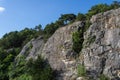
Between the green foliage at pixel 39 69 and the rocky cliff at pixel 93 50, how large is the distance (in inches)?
40.8

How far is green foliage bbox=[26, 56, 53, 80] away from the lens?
42.0 meters

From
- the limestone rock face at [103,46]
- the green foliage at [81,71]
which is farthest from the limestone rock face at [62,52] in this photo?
the limestone rock face at [103,46]

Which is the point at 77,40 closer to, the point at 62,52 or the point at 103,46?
the point at 62,52

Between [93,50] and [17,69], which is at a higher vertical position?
[93,50]

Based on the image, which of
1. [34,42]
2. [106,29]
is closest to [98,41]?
[106,29]

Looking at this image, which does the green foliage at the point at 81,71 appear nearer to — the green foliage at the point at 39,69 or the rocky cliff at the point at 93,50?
the rocky cliff at the point at 93,50

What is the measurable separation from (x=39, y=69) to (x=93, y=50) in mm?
9610

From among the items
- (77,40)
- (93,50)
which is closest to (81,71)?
(93,50)

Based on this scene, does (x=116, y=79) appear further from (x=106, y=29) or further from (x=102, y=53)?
(x=106, y=29)

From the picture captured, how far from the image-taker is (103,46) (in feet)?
128

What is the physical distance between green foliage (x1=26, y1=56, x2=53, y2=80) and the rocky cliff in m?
1.04

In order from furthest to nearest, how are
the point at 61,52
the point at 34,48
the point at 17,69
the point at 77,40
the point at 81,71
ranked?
the point at 34,48 < the point at 17,69 < the point at 61,52 < the point at 77,40 < the point at 81,71

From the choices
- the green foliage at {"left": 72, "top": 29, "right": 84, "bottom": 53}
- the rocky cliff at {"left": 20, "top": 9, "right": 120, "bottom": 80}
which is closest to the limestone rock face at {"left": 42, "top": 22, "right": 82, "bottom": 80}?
the rocky cliff at {"left": 20, "top": 9, "right": 120, "bottom": 80}

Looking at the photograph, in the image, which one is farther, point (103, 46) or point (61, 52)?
point (61, 52)
